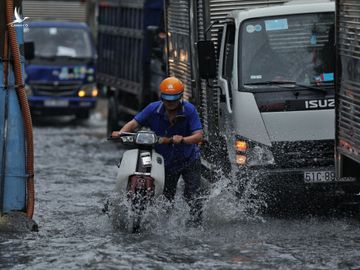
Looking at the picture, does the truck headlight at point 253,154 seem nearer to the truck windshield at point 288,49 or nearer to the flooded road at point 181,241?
the flooded road at point 181,241

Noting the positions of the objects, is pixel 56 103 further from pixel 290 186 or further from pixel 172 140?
pixel 172 140

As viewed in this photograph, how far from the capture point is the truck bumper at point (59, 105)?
2833cm

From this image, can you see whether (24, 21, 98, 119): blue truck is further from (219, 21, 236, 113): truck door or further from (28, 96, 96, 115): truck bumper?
(219, 21, 236, 113): truck door

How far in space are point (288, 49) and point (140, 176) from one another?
106 inches

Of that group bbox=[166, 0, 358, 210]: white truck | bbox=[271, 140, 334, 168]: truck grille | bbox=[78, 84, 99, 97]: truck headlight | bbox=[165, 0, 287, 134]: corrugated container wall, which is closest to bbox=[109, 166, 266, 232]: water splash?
bbox=[166, 0, 358, 210]: white truck

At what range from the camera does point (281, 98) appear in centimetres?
1238

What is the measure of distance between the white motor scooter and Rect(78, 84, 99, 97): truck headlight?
57.4ft

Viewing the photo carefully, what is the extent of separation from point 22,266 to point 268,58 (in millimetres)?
4329

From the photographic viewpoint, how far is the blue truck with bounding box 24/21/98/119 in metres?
28.1

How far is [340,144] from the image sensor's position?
11.3m

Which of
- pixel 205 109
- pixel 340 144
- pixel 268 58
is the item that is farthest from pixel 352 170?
pixel 205 109

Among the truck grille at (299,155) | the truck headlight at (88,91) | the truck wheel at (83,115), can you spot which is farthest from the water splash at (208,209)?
the truck wheel at (83,115)

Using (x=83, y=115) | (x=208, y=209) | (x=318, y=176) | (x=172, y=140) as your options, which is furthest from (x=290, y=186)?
(x=83, y=115)

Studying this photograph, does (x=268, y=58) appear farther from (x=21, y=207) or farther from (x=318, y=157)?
(x=21, y=207)
